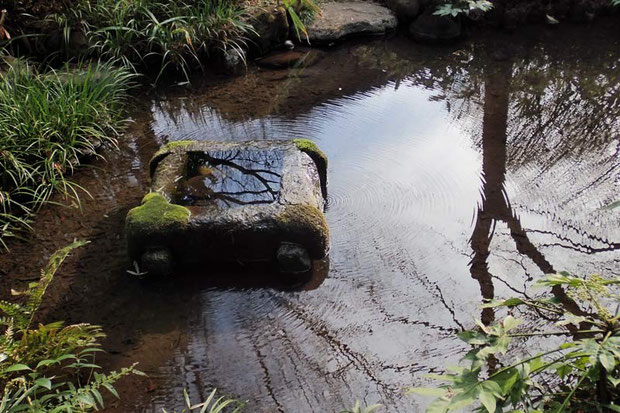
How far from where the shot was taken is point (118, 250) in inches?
145

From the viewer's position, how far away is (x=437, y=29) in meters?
7.03

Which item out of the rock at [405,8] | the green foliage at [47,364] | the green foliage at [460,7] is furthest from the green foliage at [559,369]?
the rock at [405,8]

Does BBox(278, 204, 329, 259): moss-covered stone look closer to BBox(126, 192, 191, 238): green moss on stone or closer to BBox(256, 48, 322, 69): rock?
BBox(126, 192, 191, 238): green moss on stone

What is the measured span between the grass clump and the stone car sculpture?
1012 millimetres

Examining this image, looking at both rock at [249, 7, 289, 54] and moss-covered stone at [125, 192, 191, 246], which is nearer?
moss-covered stone at [125, 192, 191, 246]

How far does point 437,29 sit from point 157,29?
343cm

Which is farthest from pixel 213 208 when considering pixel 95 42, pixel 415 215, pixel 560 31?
pixel 560 31

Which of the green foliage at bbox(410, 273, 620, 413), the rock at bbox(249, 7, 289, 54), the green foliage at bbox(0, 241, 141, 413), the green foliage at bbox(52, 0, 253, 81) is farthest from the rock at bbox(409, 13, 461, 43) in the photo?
the green foliage at bbox(410, 273, 620, 413)

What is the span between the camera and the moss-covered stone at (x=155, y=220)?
3.34 meters

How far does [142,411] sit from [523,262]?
230 centimetres

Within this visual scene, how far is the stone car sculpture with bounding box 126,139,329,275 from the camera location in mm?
3344

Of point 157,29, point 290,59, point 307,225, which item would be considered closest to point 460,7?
point 290,59

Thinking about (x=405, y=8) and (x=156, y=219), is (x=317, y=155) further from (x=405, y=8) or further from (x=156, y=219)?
(x=405, y=8)

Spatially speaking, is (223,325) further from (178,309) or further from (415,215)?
(415,215)
